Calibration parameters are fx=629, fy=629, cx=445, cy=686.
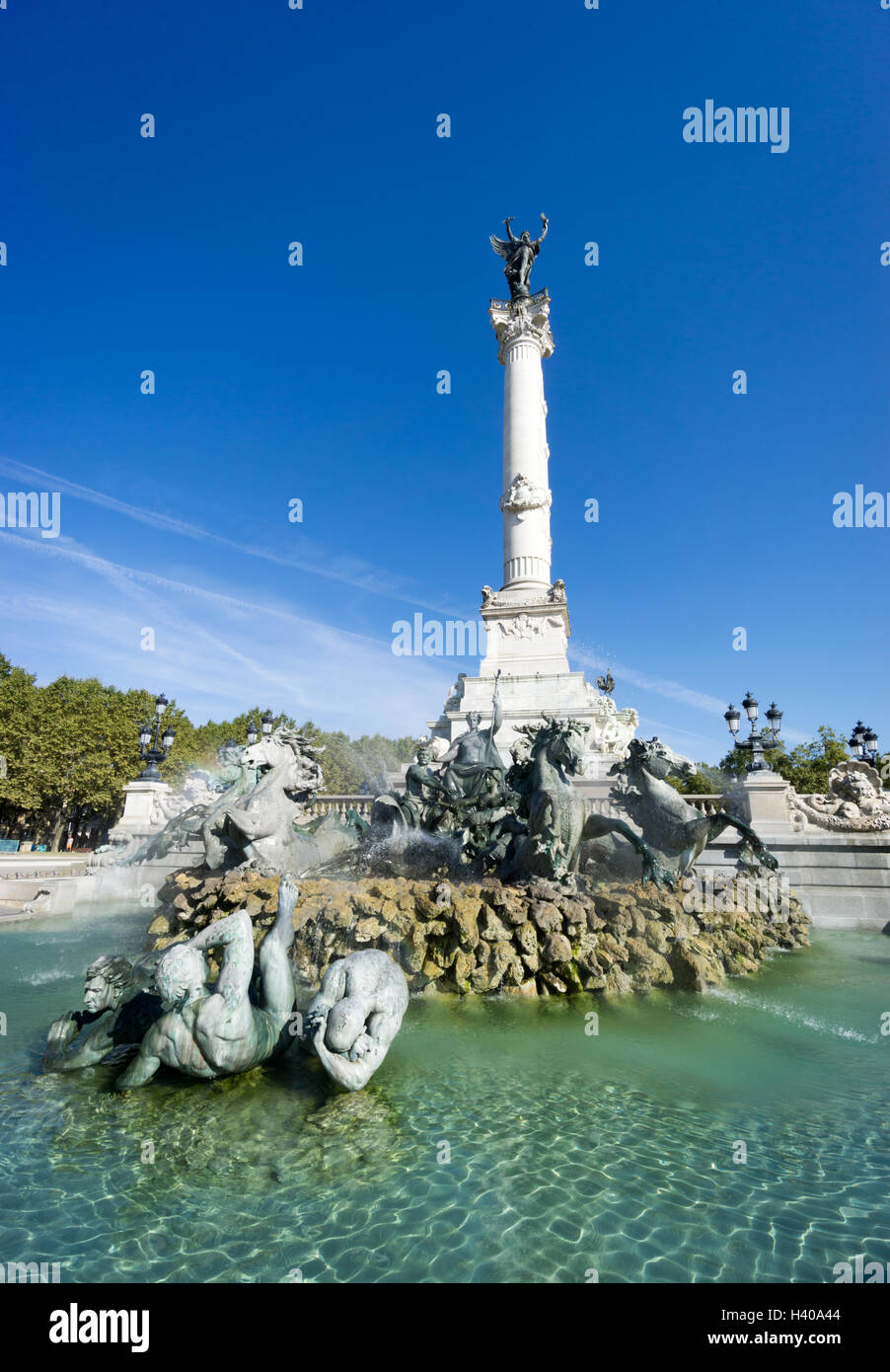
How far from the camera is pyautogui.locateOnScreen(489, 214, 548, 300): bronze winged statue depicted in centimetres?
3173

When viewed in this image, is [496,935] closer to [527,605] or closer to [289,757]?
[289,757]

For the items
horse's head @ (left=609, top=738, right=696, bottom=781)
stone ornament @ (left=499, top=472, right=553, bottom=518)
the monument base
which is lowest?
horse's head @ (left=609, top=738, right=696, bottom=781)

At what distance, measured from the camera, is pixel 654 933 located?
7.28 m

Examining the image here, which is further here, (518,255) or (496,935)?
(518,255)

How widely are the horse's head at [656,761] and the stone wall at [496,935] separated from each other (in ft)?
8.59

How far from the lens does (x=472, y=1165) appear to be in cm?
342

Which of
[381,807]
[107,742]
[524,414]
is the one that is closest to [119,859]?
[381,807]

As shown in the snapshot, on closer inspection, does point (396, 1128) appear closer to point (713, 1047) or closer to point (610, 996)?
point (713, 1047)

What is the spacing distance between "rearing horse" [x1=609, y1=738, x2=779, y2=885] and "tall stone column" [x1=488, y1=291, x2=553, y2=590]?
1609 centimetres

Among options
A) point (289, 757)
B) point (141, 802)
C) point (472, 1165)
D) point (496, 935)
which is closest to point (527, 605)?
point (141, 802)

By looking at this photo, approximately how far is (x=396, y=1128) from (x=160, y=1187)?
1.33m

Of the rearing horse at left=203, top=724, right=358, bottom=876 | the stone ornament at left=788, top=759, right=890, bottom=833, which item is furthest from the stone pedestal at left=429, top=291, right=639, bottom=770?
the rearing horse at left=203, top=724, right=358, bottom=876

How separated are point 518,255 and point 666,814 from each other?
109 ft

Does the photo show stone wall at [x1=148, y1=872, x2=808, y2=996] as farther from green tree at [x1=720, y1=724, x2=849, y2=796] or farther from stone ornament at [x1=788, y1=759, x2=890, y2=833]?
green tree at [x1=720, y1=724, x2=849, y2=796]
